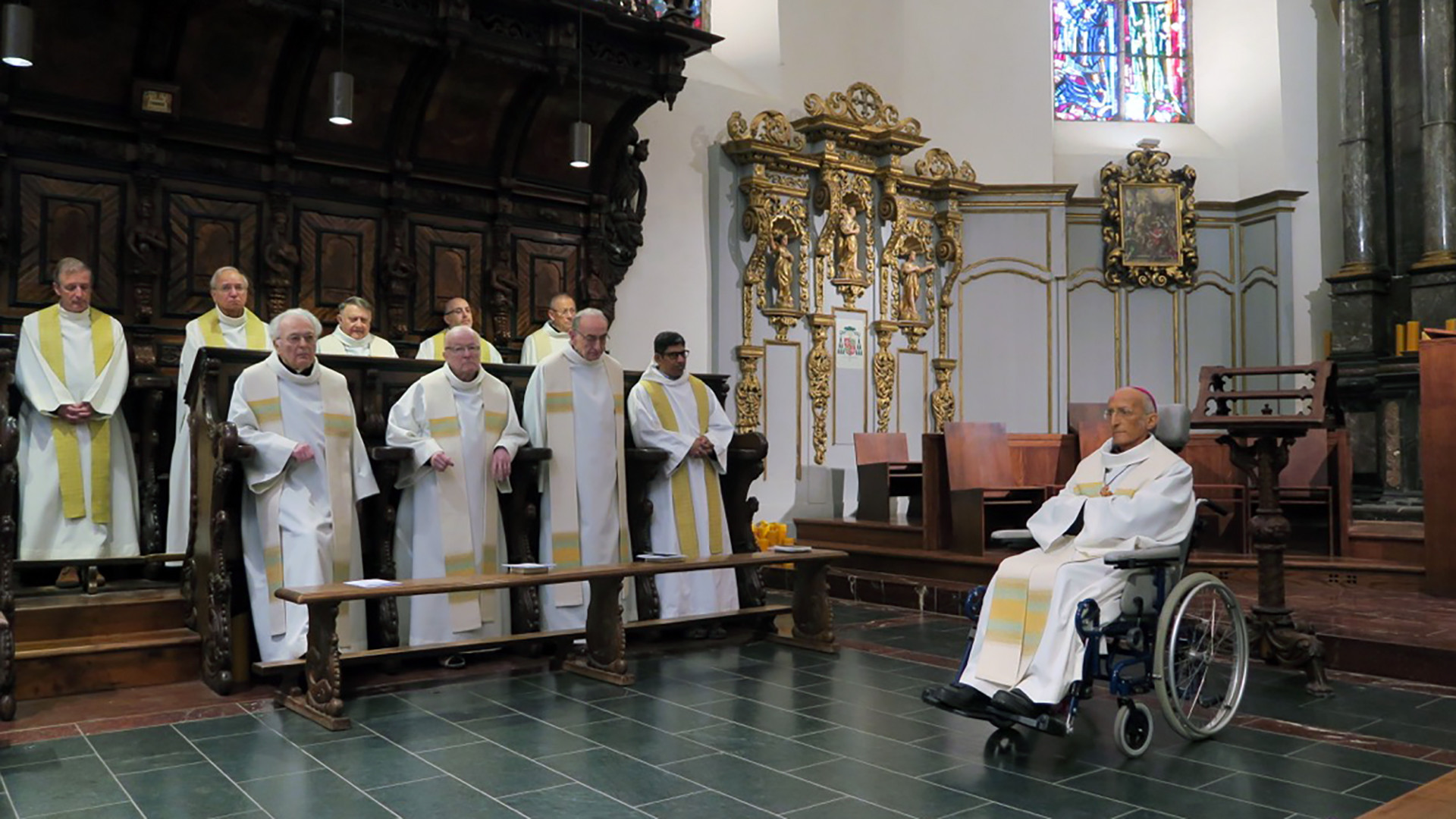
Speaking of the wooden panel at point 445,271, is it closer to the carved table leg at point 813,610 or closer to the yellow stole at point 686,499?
the yellow stole at point 686,499

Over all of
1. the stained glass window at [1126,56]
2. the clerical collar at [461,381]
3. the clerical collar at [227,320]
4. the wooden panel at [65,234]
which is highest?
the stained glass window at [1126,56]

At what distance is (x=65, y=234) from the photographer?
24.3 ft

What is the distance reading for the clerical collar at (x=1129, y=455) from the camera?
4.99 meters

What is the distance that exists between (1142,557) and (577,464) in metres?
3.27

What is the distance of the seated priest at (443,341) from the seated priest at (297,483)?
2.40 m

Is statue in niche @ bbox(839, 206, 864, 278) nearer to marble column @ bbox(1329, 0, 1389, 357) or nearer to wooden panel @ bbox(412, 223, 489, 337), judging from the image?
wooden panel @ bbox(412, 223, 489, 337)

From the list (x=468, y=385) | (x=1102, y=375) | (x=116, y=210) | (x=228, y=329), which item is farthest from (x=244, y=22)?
(x=1102, y=375)

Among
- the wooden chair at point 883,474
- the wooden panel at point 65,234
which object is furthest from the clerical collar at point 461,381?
the wooden chair at point 883,474

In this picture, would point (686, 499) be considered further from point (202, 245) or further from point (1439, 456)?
point (1439, 456)

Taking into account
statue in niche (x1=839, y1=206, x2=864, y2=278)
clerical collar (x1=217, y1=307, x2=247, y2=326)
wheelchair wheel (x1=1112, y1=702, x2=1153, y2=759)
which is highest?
statue in niche (x1=839, y1=206, x2=864, y2=278)

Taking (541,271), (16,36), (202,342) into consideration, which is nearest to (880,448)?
(541,271)

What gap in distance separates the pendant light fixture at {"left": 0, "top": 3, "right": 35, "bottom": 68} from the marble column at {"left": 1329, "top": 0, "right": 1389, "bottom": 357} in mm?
11881

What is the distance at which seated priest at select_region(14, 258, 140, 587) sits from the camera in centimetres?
618

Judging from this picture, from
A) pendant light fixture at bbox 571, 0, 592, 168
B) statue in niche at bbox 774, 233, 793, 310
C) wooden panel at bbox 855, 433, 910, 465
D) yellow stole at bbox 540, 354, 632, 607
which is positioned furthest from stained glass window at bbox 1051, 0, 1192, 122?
yellow stole at bbox 540, 354, 632, 607
